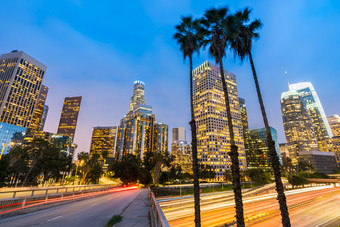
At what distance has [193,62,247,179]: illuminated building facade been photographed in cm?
16650

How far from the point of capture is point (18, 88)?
160m

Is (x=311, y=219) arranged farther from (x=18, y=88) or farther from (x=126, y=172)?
(x=18, y=88)

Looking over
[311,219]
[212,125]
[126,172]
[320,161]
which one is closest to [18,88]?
[126,172]

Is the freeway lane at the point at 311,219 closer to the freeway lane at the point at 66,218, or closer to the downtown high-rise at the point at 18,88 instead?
the freeway lane at the point at 66,218

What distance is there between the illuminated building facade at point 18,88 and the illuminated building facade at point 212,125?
588ft

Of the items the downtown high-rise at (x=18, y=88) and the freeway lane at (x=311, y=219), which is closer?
the freeway lane at (x=311, y=219)

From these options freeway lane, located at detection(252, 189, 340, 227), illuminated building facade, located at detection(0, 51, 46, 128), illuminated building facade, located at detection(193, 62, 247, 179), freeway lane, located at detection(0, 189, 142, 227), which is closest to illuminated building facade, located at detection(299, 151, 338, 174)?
illuminated building facade, located at detection(193, 62, 247, 179)

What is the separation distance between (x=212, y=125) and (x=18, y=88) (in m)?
201

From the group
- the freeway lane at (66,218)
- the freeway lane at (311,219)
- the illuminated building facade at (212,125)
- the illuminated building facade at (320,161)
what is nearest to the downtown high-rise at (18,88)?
the illuminated building facade at (212,125)

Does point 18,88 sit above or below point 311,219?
above

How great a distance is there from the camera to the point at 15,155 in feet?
232

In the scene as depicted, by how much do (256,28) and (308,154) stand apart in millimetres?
216149

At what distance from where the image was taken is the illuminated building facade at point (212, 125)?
166500mm

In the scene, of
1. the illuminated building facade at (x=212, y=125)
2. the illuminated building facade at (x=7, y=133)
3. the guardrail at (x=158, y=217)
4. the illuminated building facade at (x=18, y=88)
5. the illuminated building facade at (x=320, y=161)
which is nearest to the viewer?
the guardrail at (x=158, y=217)
